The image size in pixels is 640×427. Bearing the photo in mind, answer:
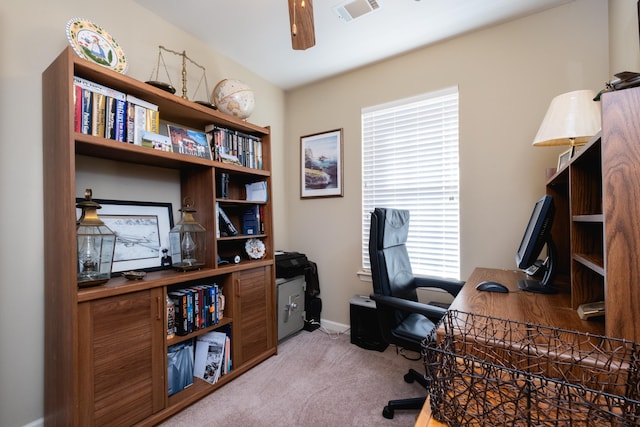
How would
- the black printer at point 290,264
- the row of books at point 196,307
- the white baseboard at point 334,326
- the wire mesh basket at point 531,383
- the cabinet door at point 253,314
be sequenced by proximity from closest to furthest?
the wire mesh basket at point 531,383 < the row of books at point 196,307 < the cabinet door at point 253,314 < the black printer at point 290,264 < the white baseboard at point 334,326

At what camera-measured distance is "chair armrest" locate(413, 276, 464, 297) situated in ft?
6.48

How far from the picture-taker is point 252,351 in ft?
7.11

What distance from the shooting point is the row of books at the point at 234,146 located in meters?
2.14

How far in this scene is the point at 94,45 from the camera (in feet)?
5.05

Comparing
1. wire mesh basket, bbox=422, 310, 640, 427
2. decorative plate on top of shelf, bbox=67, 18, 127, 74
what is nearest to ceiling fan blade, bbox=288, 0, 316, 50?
decorative plate on top of shelf, bbox=67, 18, 127, 74

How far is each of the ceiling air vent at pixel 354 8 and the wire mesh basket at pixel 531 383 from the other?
2072 mm

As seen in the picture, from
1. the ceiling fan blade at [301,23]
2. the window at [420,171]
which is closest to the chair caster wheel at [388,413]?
the window at [420,171]

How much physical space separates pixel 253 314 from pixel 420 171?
188cm

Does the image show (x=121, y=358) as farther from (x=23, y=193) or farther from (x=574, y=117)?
(x=574, y=117)

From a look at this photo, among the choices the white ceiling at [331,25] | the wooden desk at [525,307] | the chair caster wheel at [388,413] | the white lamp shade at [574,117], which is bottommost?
the chair caster wheel at [388,413]

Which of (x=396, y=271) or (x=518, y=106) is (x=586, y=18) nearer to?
(x=518, y=106)

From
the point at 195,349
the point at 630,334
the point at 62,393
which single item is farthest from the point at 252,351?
the point at 630,334

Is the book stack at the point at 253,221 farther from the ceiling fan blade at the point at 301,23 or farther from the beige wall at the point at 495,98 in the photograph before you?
the ceiling fan blade at the point at 301,23

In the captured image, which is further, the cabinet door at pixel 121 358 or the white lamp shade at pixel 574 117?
the white lamp shade at pixel 574 117
